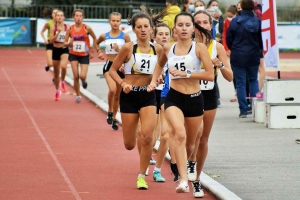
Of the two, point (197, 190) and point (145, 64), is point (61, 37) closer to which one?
point (145, 64)

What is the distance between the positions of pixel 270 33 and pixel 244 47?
1301 mm

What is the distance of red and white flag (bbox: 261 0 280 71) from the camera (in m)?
15.1

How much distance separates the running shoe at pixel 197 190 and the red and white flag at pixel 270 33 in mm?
6440

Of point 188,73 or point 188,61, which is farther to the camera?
point 188,61

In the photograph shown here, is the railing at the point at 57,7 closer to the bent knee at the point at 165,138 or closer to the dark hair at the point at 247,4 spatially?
the dark hair at the point at 247,4

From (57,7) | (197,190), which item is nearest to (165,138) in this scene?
(197,190)

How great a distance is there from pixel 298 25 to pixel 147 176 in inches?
1261

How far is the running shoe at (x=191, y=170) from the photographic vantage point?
9234 mm

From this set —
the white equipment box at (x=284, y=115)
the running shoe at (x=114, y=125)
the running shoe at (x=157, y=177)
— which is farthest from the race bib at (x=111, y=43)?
the running shoe at (x=157, y=177)

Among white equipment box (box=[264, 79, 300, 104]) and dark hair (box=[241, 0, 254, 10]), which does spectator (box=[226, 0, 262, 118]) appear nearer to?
dark hair (box=[241, 0, 254, 10])

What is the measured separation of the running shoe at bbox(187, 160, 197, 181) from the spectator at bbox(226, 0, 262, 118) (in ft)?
23.5

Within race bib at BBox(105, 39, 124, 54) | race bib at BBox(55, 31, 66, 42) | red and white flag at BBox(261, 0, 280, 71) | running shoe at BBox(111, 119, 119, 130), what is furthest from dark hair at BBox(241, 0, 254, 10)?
race bib at BBox(55, 31, 66, 42)

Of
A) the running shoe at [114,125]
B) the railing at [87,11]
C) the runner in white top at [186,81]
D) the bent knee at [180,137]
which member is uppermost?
the railing at [87,11]

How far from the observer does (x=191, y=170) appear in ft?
30.7
